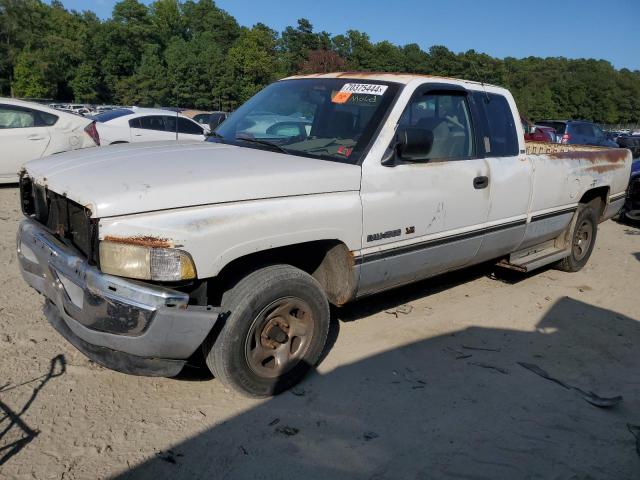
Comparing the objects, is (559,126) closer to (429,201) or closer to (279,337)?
(429,201)

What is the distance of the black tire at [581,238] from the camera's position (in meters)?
5.98

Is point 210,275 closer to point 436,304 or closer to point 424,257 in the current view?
point 424,257

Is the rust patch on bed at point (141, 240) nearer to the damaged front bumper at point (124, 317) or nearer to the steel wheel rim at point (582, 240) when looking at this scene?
the damaged front bumper at point (124, 317)

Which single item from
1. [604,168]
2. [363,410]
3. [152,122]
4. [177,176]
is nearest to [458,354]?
[363,410]

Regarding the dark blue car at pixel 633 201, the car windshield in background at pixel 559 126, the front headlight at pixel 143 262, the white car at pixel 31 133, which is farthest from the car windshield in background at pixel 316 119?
the car windshield in background at pixel 559 126

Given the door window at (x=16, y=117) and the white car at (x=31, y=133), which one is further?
the door window at (x=16, y=117)

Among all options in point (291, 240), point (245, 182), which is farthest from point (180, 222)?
point (291, 240)

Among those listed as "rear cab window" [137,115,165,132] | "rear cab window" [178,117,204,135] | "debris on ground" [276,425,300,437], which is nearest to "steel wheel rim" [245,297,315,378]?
"debris on ground" [276,425,300,437]

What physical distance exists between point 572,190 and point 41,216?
4.83 meters

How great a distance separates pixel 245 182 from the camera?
116 inches

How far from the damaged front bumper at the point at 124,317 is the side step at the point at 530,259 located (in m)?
3.42

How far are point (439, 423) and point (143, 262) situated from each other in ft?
6.21

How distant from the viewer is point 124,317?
2676mm

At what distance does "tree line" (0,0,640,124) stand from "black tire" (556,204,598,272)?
4623 centimetres
